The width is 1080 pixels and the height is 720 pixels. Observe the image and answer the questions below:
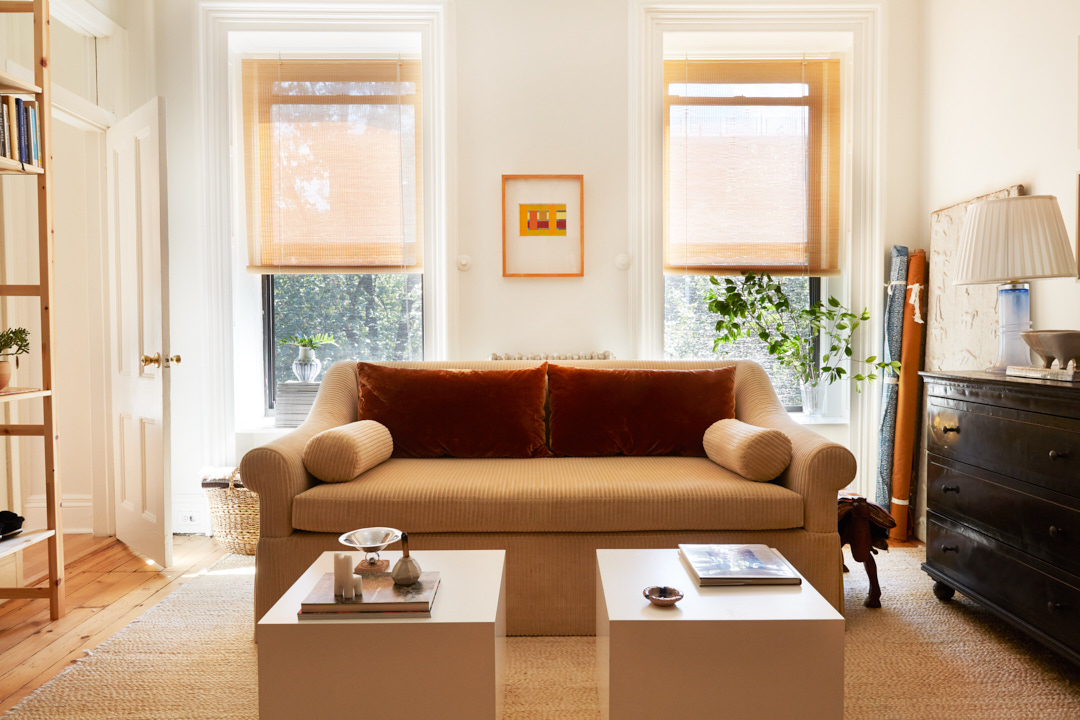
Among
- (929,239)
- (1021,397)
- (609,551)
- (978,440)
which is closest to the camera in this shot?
(609,551)

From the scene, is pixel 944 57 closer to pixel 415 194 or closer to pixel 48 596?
pixel 415 194

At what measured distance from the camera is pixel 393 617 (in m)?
1.44

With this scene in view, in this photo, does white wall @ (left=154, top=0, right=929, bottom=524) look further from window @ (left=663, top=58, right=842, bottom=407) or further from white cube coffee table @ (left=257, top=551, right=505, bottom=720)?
white cube coffee table @ (left=257, top=551, right=505, bottom=720)

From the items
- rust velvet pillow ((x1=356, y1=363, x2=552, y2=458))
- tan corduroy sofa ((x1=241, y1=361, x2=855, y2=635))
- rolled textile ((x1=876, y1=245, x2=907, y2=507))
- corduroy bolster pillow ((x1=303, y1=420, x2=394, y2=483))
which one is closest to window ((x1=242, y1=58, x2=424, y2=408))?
rust velvet pillow ((x1=356, y1=363, x2=552, y2=458))

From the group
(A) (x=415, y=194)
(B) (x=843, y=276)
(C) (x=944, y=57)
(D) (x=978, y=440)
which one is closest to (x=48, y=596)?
(A) (x=415, y=194)

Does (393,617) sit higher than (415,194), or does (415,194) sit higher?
(415,194)

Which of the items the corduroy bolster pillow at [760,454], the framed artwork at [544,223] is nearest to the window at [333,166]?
the framed artwork at [544,223]

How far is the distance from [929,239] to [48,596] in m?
4.10

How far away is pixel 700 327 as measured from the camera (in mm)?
3752

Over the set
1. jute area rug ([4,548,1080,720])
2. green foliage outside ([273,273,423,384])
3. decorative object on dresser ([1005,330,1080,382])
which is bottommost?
jute area rug ([4,548,1080,720])

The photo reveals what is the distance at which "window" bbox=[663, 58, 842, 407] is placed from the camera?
3588mm

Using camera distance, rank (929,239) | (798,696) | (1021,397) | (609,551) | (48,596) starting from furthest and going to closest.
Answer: (929,239), (48,596), (1021,397), (609,551), (798,696)

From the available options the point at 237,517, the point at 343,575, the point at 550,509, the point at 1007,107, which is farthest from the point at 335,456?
the point at 1007,107

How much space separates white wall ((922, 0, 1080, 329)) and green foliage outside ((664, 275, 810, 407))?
748 mm
